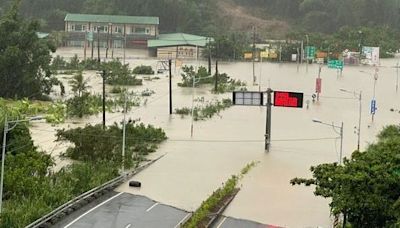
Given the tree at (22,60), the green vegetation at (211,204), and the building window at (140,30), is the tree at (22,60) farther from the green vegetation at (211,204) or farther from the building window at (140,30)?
the building window at (140,30)

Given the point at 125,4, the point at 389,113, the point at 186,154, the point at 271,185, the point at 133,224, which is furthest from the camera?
the point at 125,4

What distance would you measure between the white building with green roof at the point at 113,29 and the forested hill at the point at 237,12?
25.3ft

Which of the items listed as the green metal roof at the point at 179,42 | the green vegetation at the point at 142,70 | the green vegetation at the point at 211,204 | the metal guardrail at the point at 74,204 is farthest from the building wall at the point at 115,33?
the green vegetation at the point at 211,204

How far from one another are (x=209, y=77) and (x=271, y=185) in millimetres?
38407

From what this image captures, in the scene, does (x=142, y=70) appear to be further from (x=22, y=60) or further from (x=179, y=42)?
(x=22, y=60)

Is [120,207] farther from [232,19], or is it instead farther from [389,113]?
[232,19]

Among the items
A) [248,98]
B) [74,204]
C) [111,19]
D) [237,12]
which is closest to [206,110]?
[248,98]

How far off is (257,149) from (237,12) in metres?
91.8

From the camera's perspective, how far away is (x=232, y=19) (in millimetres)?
120000

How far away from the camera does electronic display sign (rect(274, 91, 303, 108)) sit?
3419cm

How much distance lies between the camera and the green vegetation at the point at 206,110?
44.0 metres

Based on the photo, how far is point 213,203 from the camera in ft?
75.4

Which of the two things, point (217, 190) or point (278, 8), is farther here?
point (278, 8)

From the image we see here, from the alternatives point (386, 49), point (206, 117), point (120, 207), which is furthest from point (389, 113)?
point (386, 49)
